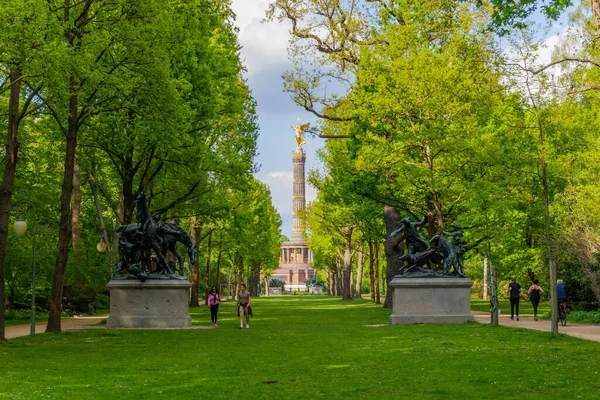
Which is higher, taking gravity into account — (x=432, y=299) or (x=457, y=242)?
(x=457, y=242)

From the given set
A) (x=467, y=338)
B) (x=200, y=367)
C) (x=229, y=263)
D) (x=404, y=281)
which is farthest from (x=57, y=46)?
(x=229, y=263)

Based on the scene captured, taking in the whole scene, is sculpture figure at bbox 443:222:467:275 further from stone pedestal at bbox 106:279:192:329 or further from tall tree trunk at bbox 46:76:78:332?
tall tree trunk at bbox 46:76:78:332

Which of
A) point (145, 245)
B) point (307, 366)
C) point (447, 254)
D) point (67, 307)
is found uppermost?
point (145, 245)

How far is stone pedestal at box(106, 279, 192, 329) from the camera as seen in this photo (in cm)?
2834

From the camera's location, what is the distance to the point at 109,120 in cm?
2873

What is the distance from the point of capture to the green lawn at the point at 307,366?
1173 centimetres

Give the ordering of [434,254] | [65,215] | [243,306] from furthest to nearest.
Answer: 1. [243,306]
2. [434,254]
3. [65,215]

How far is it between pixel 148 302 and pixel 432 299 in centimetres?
1001

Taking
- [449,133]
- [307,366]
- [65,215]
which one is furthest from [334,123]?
[307,366]

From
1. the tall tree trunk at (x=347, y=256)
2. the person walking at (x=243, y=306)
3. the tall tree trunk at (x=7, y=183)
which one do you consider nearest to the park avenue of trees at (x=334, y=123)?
the tall tree trunk at (x=7, y=183)

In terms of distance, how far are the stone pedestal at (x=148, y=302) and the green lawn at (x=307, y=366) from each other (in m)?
4.45

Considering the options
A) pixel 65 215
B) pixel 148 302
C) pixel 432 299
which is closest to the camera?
pixel 65 215

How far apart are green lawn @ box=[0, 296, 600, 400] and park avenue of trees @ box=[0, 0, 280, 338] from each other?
4.47 metres

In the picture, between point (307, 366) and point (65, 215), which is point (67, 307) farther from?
point (307, 366)
